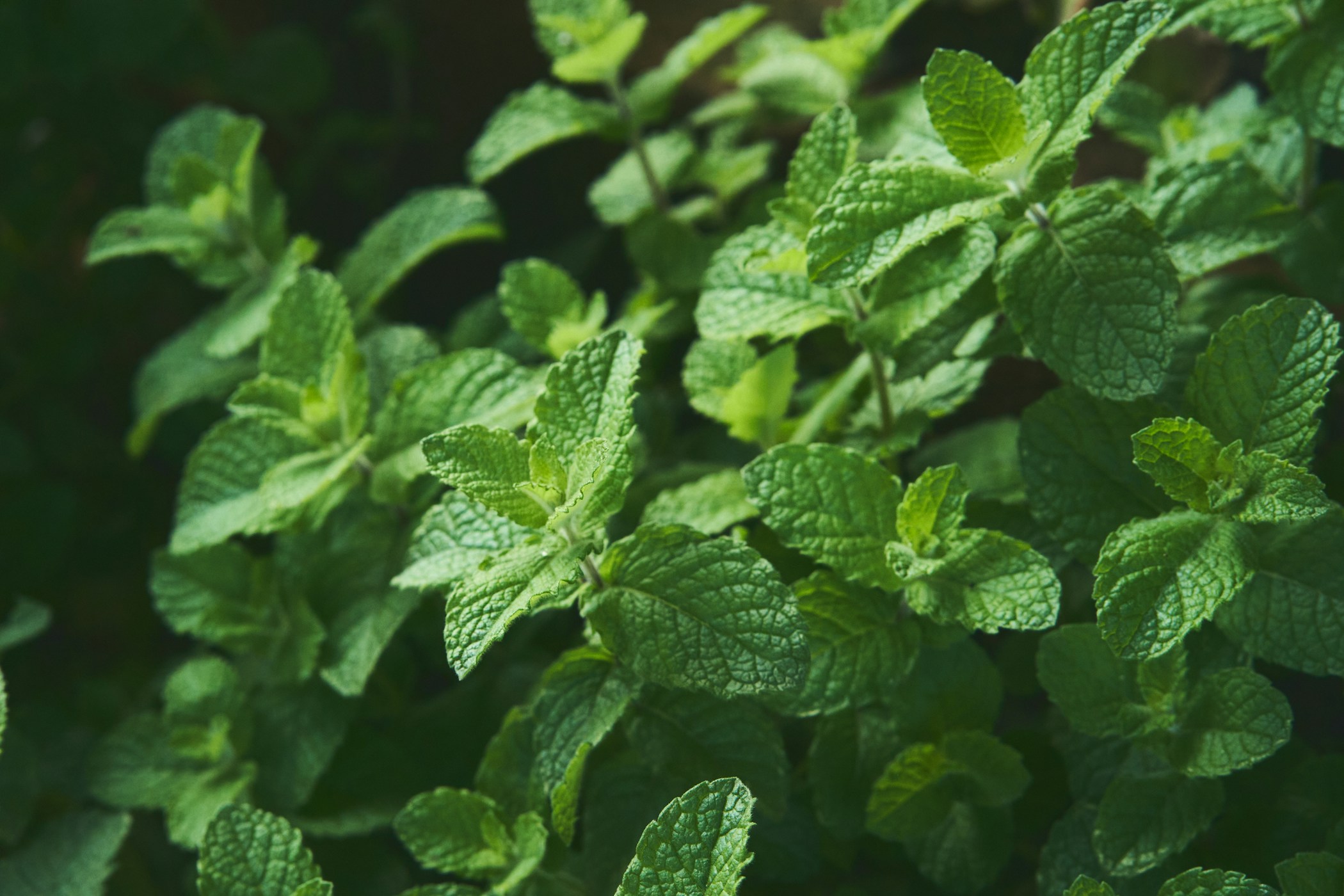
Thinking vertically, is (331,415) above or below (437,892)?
above

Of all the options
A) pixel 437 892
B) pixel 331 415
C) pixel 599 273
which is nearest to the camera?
pixel 437 892

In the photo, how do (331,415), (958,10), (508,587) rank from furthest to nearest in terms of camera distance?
(958,10) < (331,415) < (508,587)

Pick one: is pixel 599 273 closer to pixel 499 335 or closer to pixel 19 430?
pixel 499 335

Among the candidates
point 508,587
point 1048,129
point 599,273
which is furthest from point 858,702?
point 599,273

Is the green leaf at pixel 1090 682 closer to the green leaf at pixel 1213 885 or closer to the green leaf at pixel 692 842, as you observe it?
the green leaf at pixel 1213 885

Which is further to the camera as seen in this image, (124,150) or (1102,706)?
(124,150)

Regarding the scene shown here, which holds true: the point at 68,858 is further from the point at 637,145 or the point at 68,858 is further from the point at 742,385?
the point at 637,145

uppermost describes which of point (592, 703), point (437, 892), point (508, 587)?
point (508, 587)
